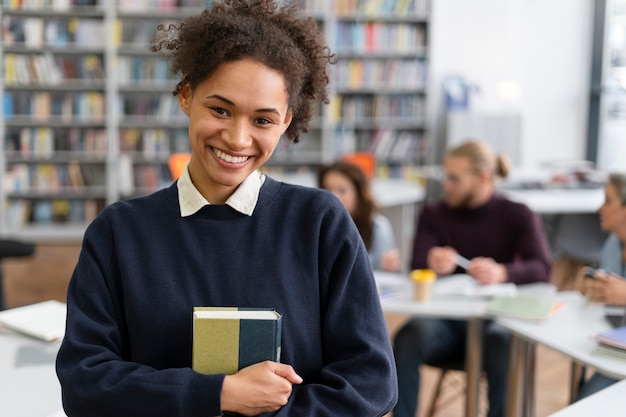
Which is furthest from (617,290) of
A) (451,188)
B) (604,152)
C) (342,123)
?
(604,152)

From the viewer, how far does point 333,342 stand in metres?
1.32

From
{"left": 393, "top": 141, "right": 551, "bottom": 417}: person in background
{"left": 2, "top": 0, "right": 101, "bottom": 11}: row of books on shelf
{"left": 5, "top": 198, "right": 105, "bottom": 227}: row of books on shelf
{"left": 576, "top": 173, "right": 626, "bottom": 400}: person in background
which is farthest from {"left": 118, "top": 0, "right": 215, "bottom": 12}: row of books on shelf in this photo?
{"left": 576, "top": 173, "right": 626, "bottom": 400}: person in background

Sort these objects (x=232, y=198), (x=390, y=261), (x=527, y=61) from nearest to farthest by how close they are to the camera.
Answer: (x=232, y=198)
(x=390, y=261)
(x=527, y=61)

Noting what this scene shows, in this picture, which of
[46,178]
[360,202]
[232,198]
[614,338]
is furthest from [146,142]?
[232,198]

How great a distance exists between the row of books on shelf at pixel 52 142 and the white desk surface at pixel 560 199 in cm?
361

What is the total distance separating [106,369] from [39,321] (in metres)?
1.12

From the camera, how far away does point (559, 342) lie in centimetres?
230

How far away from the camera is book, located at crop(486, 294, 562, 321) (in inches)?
99.6

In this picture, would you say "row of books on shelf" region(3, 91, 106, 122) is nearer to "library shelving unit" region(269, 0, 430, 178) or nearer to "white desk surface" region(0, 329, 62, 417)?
"library shelving unit" region(269, 0, 430, 178)

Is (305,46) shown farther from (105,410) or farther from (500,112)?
(500,112)

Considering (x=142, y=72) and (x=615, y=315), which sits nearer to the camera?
(x=615, y=315)

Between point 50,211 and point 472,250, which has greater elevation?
point 472,250

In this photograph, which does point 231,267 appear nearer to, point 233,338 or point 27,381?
point 233,338

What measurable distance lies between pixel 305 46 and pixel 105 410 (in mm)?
661
